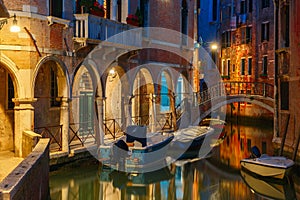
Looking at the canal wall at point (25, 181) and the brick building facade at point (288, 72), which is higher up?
the brick building facade at point (288, 72)

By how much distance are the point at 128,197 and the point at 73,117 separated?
3.43m

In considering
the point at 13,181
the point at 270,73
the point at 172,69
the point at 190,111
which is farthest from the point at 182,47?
the point at 13,181

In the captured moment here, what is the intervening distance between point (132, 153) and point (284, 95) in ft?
16.3

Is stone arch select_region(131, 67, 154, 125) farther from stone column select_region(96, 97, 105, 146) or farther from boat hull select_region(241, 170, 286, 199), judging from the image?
boat hull select_region(241, 170, 286, 199)

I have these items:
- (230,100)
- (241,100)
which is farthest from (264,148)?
(230,100)

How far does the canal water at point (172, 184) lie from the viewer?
855cm

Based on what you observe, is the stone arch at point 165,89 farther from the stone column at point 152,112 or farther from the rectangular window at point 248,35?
the rectangular window at point 248,35

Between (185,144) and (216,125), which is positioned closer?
(185,144)

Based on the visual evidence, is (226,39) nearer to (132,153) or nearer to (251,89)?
(251,89)

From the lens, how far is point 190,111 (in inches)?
648

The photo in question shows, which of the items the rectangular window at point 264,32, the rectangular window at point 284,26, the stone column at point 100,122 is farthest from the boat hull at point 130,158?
the rectangular window at point 264,32

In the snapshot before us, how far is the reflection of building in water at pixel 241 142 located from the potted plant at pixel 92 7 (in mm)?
5389

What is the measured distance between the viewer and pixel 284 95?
1216 centimetres

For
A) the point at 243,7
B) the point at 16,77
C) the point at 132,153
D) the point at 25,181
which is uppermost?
the point at 243,7
